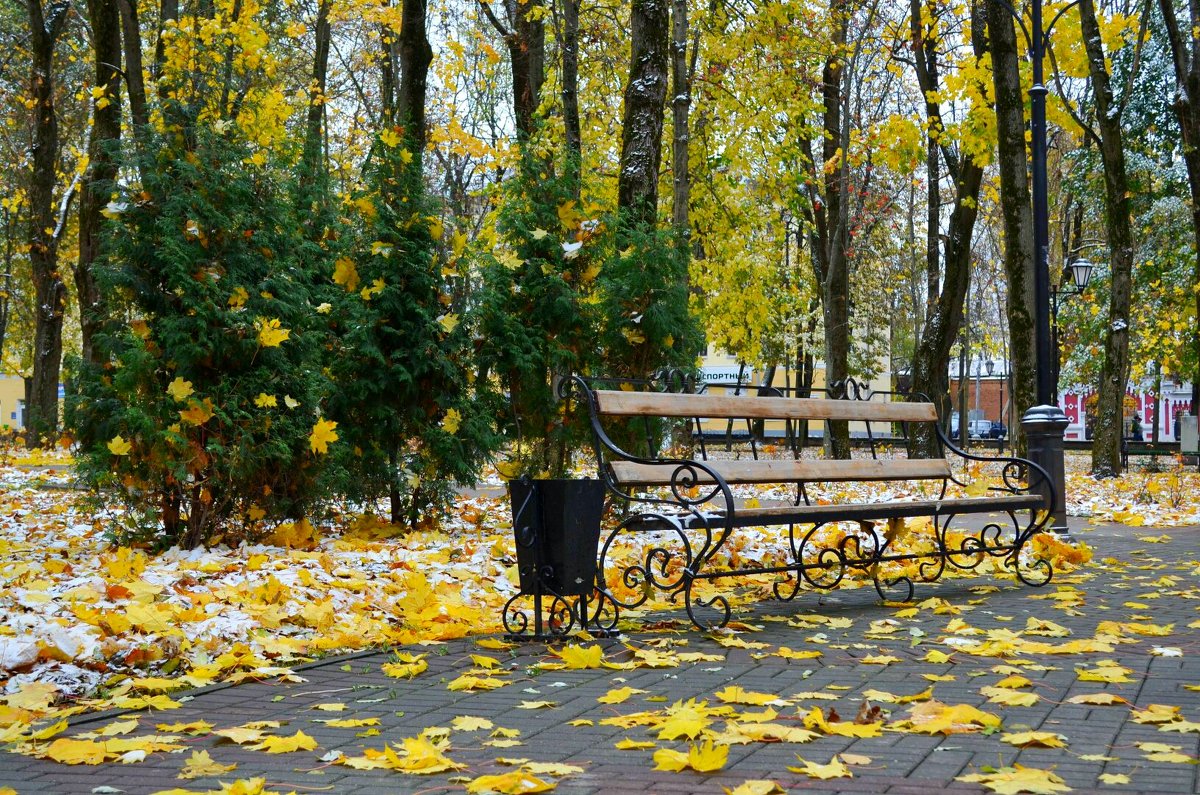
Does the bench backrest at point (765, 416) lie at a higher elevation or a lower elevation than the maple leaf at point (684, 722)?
higher

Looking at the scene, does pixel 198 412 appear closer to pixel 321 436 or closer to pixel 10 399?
pixel 321 436

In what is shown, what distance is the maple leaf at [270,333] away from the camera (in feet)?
24.2

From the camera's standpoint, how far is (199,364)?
24.6 ft

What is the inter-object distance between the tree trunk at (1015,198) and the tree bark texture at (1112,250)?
5307 mm

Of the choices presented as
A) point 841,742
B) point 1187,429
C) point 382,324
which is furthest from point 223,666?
point 1187,429

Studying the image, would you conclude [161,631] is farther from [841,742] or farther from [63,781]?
[841,742]

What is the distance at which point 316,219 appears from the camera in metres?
9.95

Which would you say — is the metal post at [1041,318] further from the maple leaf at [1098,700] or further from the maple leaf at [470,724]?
the maple leaf at [470,724]

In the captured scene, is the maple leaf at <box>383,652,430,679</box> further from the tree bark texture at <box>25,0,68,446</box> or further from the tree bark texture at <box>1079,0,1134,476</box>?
the tree bark texture at <box>1079,0,1134,476</box>

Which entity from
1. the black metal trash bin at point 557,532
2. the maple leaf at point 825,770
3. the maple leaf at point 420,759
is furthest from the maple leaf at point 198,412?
the maple leaf at point 825,770

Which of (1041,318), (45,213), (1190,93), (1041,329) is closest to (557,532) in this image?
(1041,329)

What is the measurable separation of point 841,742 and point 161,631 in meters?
2.88

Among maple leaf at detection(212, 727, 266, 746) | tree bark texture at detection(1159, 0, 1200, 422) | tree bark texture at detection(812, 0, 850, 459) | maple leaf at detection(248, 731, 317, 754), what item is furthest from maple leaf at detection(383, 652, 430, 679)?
tree bark texture at detection(1159, 0, 1200, 422)

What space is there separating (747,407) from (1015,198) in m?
6.36
